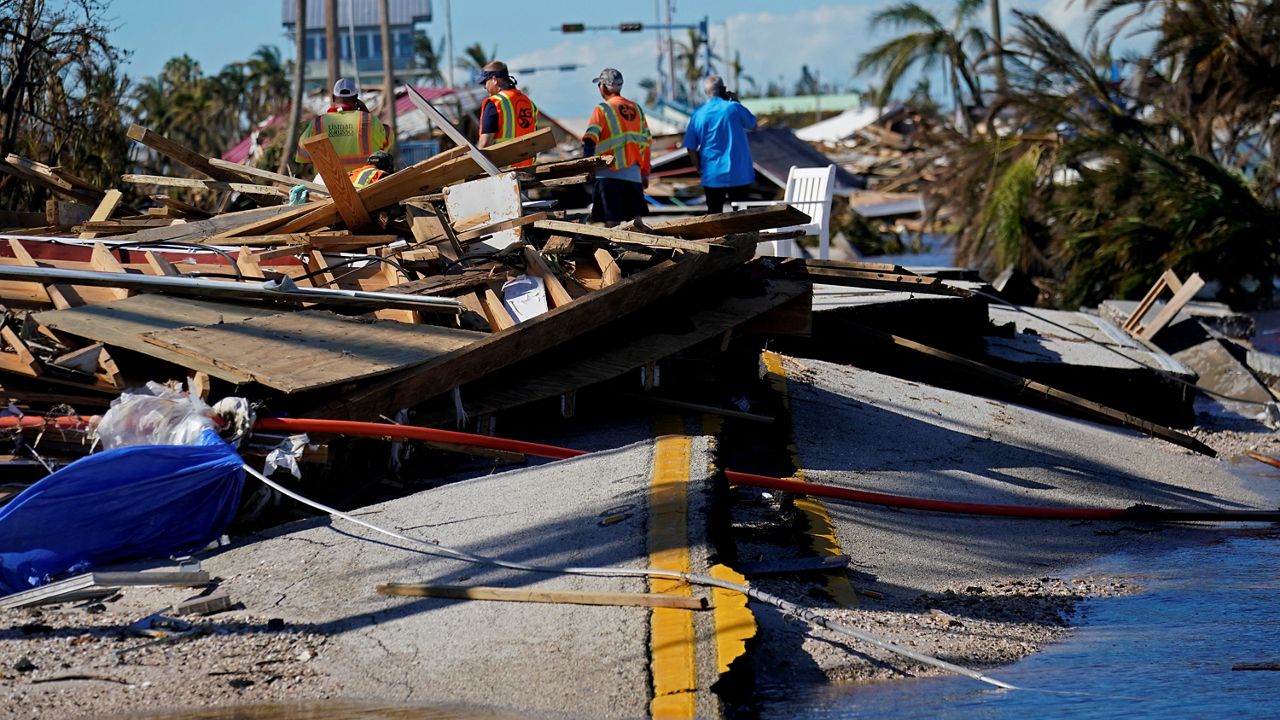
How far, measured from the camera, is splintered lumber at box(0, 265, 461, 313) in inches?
289

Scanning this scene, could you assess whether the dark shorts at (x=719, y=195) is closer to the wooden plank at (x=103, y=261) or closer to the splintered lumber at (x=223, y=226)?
the splintered lumber at (x=223, y=226)

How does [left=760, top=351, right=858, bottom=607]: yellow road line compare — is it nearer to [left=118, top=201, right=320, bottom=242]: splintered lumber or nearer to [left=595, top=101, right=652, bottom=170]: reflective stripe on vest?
[left=595, top=101, right=652, bottom=170]: reflective stripe on vest

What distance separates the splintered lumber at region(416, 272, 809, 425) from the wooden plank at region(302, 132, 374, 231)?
176 centimetres

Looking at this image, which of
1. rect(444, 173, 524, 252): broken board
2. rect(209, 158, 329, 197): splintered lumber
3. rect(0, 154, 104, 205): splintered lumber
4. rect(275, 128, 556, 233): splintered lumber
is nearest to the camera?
rect(444, 173, 524, 252): broken board

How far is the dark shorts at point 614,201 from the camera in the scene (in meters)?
11.5

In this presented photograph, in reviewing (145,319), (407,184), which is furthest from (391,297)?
(407,184)

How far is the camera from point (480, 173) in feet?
29.7

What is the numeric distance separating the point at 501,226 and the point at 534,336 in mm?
984

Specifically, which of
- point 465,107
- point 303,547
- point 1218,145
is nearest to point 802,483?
point 303,547

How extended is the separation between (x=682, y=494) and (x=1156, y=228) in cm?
1316

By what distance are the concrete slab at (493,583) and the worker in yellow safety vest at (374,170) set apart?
176 inches

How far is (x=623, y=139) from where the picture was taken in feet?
37.4

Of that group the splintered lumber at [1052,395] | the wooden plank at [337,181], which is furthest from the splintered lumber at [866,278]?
the wooden plank at [337,181]

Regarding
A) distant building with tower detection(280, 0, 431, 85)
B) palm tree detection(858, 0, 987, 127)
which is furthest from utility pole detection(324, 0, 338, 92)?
Answer: distant building with tower detection(280, 0, 431, 85)
